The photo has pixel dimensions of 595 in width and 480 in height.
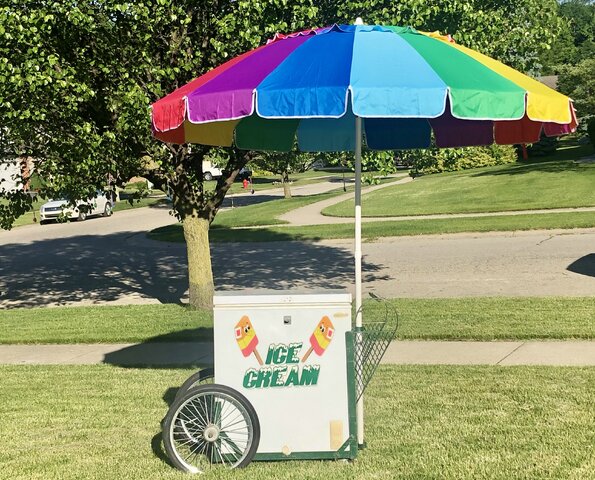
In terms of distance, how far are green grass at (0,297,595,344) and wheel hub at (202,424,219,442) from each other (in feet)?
15.6

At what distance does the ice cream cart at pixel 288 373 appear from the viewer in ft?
18.3

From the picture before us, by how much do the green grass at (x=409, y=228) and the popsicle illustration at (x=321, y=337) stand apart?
16503 mm

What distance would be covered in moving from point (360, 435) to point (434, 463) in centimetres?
61

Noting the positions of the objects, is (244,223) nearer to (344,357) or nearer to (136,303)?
(136,303)

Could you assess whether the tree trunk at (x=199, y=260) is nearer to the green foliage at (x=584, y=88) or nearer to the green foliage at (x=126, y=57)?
the green foliage at (x=126, y=57)

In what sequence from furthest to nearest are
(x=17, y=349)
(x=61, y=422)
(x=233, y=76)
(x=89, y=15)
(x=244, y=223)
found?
(x=244, y=223)
(x=17, y=349)
(x=89, y=15)
(x=61, y=422)
(x=233, y=76)

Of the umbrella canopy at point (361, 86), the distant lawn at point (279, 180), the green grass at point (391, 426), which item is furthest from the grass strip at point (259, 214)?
the umbrella canopy at point (361, 86)

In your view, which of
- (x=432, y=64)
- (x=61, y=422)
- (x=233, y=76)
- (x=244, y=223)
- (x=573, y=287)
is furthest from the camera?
(x=244, y=223)

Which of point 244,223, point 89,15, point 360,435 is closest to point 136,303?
point 89,15

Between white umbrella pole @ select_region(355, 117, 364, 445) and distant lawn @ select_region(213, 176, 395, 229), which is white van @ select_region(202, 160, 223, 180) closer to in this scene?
distant lawn @ select_region(213, 176, 395, 229)

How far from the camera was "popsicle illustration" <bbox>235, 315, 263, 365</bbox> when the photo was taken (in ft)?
18.4

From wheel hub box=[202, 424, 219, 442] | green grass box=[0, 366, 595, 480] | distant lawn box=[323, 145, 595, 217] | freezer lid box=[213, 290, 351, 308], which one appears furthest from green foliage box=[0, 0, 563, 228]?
distant lawn box=[323, 145, 595, 217]

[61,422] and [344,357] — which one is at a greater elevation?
[344,357]

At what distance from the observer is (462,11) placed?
1130 cm
